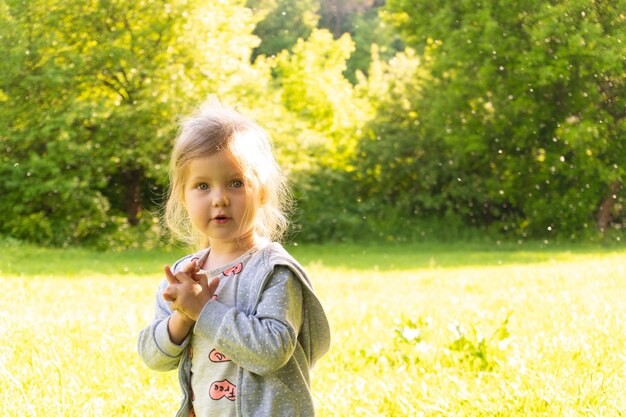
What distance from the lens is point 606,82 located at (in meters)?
17.6

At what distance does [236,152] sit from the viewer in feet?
8.14

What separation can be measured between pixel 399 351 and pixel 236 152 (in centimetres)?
262

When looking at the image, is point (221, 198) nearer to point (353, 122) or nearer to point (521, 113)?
point (521, 113)

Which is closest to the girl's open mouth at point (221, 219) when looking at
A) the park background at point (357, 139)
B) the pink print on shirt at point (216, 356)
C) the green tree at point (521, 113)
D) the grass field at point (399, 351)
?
the pink print on shirt at point (216, 356)

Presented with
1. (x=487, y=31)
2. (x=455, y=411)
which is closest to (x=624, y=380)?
(x=455, y=411)

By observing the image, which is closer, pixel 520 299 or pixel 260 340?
pixel 260 340

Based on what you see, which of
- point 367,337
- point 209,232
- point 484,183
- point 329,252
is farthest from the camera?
point 484,183

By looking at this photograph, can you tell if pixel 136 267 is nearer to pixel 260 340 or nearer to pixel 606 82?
pixel 606 82

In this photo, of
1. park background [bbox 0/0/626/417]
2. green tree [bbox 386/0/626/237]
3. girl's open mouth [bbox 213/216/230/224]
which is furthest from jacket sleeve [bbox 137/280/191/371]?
green tree [bbox 386/0/626/237]

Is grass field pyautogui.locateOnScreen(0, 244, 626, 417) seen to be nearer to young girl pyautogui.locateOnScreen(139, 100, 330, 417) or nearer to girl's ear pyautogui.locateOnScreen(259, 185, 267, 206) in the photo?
young girl pyautogui.locateOnScreen(139, 100, 330, 417)

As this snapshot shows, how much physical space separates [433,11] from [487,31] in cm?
346

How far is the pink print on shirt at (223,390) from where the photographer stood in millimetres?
2400

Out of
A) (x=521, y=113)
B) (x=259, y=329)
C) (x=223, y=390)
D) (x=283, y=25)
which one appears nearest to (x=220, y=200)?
(x=259, y=329)

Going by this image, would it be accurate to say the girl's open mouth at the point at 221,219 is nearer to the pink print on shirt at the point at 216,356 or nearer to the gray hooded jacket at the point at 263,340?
the gray hooded jacket at the point at 263,340
